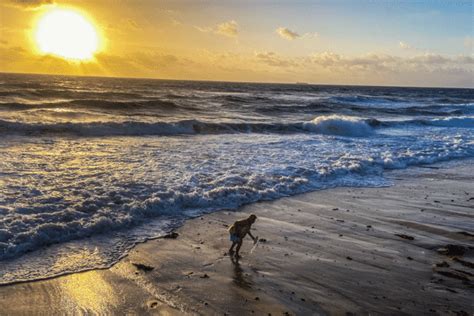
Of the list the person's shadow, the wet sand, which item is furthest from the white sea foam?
the person's shadow

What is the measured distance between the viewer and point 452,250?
6.73m

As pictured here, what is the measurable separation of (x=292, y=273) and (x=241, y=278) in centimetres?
72

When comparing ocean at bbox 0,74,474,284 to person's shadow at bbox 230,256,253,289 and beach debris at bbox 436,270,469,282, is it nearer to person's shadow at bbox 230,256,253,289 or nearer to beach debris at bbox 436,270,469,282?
person's shadow at bbox 230,256,253,289

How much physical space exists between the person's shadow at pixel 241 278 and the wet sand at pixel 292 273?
1cm

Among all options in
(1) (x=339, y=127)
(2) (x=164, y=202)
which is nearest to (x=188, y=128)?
(1) (x=339, y=127)

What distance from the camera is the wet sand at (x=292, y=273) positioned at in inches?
188

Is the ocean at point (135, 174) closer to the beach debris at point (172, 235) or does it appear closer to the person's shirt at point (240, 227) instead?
the beach debris at point (172, 235)

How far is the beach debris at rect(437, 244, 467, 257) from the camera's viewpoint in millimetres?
6572

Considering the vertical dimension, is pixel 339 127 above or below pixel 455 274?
above

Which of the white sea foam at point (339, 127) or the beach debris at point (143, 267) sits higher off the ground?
the white sea foam at point (339, 127)

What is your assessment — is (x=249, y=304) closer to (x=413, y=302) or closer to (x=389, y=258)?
(x=413, y=302)

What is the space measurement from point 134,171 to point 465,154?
46.2 feet

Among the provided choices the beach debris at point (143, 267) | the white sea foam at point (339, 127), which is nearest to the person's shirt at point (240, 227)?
the beach debris at point (143, 267)

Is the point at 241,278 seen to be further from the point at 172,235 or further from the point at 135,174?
the point at 135,174
